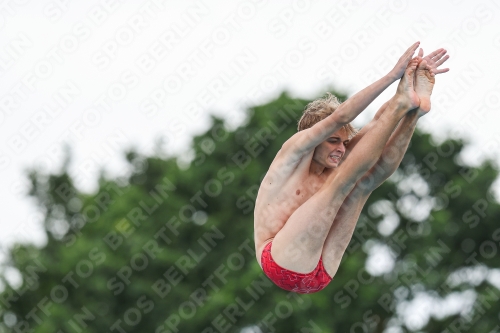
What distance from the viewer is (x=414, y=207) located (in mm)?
25641

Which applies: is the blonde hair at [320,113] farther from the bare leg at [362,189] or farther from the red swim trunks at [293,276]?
the red swim trunks at [293,276]

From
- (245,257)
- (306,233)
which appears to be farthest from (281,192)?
(245,257)

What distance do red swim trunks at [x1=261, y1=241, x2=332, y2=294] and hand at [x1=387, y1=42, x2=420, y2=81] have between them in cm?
195

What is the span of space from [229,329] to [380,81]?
1537 centimetres

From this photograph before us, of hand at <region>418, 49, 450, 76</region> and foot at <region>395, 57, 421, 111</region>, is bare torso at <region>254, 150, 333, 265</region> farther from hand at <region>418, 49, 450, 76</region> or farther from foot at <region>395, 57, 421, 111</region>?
hand at <region>418, 49, 450, 76</region>

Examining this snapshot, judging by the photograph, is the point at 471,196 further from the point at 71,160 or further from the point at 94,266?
the point at 71,160

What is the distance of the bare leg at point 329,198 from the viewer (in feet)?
27.5

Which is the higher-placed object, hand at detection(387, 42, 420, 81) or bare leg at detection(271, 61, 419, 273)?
hand at detection(387, 42, 420, 81)

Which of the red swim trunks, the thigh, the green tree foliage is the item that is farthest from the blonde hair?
the green tree foliage

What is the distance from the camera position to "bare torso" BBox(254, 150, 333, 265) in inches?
353

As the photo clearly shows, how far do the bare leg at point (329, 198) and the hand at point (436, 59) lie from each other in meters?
0.18

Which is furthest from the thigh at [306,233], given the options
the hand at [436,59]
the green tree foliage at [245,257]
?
the green tree foliage at [245,257]

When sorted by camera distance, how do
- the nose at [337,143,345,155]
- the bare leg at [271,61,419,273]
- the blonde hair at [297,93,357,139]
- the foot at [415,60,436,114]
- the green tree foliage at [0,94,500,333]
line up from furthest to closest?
1. the green tree foliage at [0,94,500,333]
2. the blonde hair at [297,93,357,139]
3. the nose at [337,143,345,155]
4. the foot at [415,60,436,114]
5. the bare leg at [271,61,419,273]

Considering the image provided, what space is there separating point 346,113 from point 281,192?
113cm
